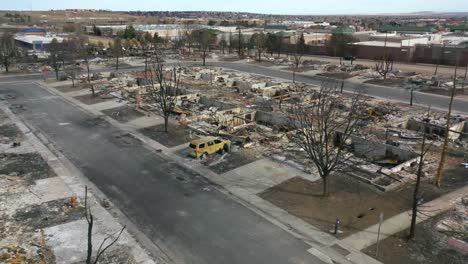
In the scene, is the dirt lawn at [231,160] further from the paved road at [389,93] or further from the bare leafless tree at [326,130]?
the paved road at [389,93]

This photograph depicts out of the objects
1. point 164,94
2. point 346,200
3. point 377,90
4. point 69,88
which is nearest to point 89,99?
point 69,88

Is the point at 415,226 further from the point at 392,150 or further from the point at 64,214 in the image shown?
the point at 64,214

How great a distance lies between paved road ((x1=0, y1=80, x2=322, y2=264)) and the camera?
14.4 metres

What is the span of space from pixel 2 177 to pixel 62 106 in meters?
17.8

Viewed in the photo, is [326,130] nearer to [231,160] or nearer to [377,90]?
[231,160]

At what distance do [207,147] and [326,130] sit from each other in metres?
7.80

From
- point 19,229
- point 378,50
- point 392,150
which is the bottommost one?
point 19,229

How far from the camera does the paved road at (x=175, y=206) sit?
569 inches

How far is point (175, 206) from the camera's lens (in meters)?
17.9

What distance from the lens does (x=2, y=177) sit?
20812 millimetres

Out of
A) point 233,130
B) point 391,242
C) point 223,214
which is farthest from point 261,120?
A: point 391,242

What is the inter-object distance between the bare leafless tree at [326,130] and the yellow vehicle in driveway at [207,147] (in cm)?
457

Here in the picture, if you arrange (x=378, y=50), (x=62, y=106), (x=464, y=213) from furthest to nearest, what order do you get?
(x=378, y=50) → (x=62, y=106) → (x=464, y=213)

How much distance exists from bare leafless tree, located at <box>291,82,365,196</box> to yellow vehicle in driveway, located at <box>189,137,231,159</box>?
15.0ft
